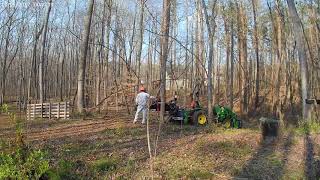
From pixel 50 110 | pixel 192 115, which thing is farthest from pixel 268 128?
pixel 50 110

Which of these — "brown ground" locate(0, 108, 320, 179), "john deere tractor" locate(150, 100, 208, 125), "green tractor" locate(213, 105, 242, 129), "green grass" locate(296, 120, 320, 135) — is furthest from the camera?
"green tractor" locate(213, 105, 242, 129)

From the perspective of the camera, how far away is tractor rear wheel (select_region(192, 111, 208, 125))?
1666 cm

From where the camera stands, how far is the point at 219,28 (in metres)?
34.9

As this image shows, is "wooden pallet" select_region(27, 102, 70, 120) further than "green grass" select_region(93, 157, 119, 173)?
Yes

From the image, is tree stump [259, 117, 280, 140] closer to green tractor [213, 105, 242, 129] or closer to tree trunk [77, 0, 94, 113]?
green tractor [213, 105, 242, 129]

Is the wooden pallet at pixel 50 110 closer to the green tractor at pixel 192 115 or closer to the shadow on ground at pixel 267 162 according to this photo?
the green tractor at pixel 192 115

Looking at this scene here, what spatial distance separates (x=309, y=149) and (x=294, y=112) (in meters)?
22.3

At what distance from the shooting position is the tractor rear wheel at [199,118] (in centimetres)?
1666

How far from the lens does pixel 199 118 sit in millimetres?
16812

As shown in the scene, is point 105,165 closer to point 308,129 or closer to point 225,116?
point 308,129

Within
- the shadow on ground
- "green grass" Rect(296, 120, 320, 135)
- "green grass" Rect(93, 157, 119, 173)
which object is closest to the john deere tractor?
"green grass" Rect(296, 120, 320, 135)

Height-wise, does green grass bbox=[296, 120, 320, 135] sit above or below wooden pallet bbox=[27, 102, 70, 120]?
below

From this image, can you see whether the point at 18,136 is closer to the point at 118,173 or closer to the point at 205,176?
the point at 118,173

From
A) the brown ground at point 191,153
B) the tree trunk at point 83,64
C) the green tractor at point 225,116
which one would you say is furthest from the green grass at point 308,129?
the tree trunk at point 83,64
